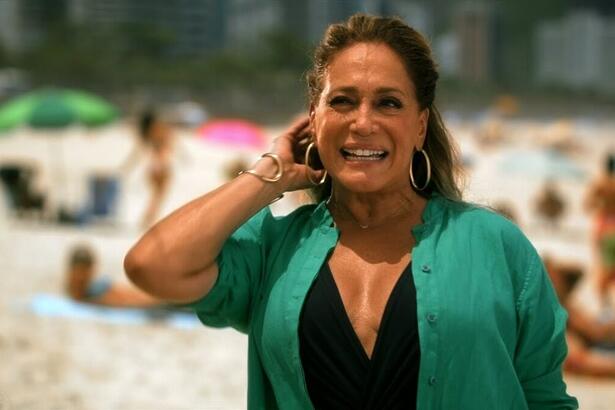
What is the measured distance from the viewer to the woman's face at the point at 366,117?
1.65 metres

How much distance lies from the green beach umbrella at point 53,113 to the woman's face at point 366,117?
1013 centimetres

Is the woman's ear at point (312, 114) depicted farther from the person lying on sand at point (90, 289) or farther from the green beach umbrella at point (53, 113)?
Answer: the green beach umbrella at point (53, 113)

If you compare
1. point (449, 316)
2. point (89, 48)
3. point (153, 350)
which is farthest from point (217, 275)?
point (89, 48)

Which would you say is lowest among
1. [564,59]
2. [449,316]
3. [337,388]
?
[564,59]

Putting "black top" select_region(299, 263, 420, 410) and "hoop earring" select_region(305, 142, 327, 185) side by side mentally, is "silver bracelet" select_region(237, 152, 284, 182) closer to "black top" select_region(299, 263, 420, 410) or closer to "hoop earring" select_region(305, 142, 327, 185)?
"hoop earring" select_region(305, 142, 327, 185)

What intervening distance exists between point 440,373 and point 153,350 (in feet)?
14.9

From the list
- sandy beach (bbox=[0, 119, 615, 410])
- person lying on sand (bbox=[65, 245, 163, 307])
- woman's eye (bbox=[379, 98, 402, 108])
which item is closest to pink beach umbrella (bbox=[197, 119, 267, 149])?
sandy beach (bbox=[0, 119, 615, 410])

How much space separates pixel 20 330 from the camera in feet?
20.6

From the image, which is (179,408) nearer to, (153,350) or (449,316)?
(153,350)

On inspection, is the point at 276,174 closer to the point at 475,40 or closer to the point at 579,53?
the point at 579,53

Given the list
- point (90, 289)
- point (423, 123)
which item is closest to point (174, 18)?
point (90, 289)

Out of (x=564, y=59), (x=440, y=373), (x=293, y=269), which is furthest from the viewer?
(x=564, y=59)

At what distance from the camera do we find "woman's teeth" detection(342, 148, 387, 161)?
5.43 feet

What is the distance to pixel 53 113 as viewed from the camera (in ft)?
38.4
